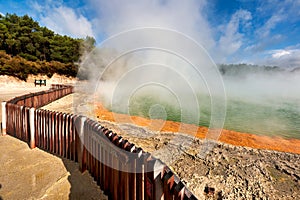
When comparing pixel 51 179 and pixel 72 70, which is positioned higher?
pixel 72 70

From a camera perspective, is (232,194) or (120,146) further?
(232,194)

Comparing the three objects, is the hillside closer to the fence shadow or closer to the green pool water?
the green pool water

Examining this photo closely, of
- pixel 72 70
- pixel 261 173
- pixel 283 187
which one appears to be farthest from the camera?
pixel 72 70

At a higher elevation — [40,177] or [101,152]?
[101,152]

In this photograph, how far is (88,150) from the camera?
11.3ft

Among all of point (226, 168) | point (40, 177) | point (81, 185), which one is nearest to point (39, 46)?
point (40, 177)

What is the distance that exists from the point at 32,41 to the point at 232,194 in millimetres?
48427

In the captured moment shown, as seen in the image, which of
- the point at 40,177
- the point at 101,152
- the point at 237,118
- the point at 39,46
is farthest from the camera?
the point at 39,46

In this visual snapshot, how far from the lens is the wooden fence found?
164 centimetres

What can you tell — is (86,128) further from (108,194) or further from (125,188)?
(125,188)

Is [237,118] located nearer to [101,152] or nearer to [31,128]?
[101,152]

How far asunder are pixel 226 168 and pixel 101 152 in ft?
10.6

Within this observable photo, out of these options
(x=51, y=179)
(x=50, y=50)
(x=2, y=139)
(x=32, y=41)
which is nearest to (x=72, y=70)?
(x=50, y=50)

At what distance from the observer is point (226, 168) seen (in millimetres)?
4344
